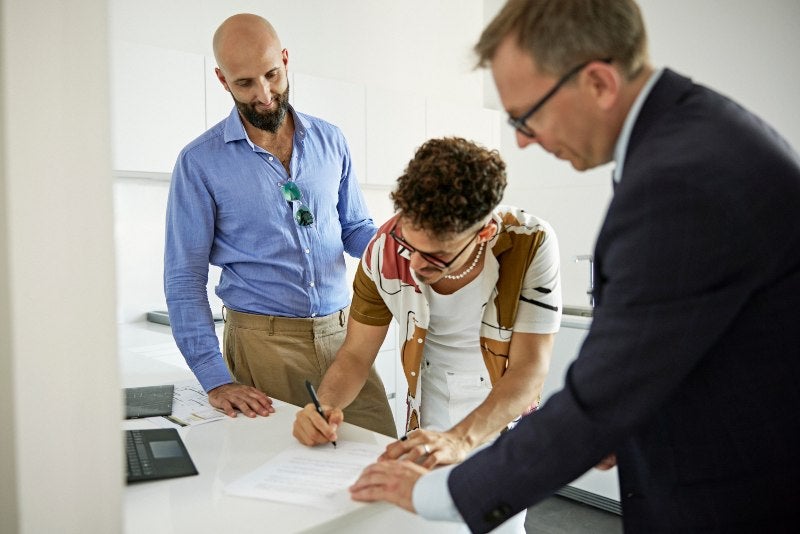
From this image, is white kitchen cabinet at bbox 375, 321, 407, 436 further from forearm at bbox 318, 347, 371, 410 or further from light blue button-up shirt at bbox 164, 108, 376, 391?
forearm at bbox 318, 347, 371, 410

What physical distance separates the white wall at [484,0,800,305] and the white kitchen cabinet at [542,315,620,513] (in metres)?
0.82

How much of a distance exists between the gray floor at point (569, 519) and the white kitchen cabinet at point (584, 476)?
0.15 feet

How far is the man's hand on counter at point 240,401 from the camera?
5.29 ft

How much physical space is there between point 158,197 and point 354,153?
112 cm

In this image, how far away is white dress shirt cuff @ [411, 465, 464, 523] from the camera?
3.18ft

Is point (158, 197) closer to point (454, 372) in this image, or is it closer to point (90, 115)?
point (454, 372)

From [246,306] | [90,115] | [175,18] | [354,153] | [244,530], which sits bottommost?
[244,530]

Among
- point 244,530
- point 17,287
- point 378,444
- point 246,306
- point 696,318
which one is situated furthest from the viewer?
point 246,306

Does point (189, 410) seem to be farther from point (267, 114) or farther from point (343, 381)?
point (267, 114)

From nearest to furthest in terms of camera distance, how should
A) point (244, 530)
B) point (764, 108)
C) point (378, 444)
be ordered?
1. point (244, 530)
2. point (378, 444)
3. point (764, 108)

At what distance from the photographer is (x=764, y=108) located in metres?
3.44

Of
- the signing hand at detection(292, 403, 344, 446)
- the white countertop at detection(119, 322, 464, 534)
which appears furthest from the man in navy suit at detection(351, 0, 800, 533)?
the signing hand at detection(292, 403, 344, 446)

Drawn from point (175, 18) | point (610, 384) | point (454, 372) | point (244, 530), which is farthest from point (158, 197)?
point (610, 384)

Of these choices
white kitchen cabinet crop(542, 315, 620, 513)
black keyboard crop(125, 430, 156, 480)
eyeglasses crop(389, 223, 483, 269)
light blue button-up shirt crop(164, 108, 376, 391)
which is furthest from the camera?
white kitchen cabinet crop(542, 315, 620, 513)
